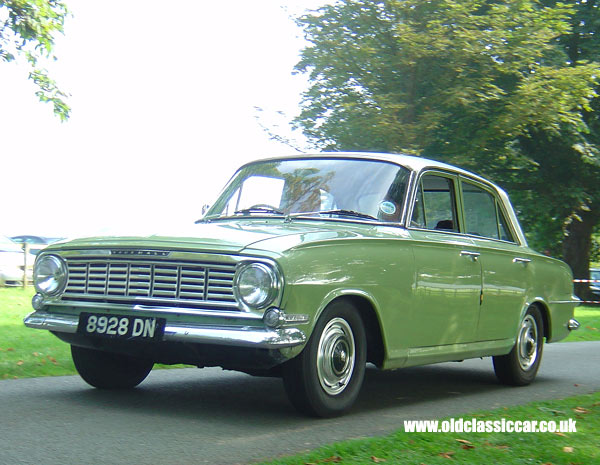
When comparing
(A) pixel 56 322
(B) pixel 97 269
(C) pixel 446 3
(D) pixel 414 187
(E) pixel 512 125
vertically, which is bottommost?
(A) pixel 56 322

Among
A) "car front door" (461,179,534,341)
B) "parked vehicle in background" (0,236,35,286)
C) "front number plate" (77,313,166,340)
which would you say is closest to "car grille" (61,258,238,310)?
"front number plate" (77,313,166,340)

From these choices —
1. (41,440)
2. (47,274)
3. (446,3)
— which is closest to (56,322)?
(47,274)

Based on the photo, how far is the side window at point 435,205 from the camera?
24.2 feet

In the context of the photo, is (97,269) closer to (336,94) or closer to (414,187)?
(414,187)

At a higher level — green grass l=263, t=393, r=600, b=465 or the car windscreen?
the car windscreen

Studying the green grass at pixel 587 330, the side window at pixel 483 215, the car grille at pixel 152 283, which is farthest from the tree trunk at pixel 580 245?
the car grille at pixel 152 283

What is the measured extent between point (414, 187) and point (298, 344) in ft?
7.23

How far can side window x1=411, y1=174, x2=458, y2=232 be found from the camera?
24.2ft

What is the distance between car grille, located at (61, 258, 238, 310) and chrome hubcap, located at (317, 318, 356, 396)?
69 centimetres

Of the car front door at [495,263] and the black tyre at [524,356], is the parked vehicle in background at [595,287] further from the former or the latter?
the car front door at [495,263]

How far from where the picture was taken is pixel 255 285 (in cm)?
561

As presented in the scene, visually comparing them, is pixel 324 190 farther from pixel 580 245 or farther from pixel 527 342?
pixel 580 245

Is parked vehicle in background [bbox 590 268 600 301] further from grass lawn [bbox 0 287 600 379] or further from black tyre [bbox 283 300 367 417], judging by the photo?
black tyre [bbox 283 300 367 417]

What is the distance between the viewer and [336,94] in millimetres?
25844
